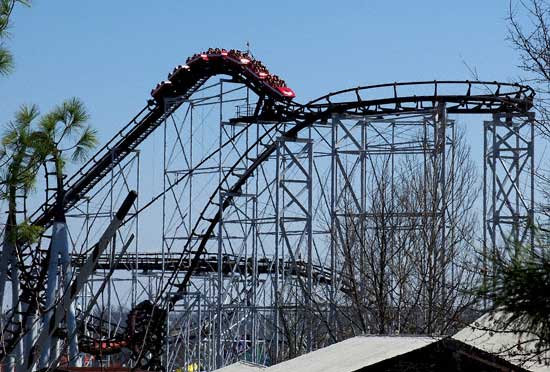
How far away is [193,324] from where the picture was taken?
4322cm

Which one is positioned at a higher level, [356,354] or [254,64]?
[254,64]

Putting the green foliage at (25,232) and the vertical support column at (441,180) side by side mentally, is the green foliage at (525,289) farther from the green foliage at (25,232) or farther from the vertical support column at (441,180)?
the vertical support column at (441,180)

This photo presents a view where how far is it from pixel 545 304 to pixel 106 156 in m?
27.4

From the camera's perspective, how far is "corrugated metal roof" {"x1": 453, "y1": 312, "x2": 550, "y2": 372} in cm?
763

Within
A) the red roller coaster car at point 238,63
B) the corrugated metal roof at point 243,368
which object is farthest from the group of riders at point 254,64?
the corrugated metal roof at point 243,368

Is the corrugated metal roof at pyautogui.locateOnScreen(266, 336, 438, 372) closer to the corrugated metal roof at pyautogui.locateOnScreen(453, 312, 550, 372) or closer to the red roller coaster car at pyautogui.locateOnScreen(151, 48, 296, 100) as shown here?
the corrugated metal roof at pyautogui.locateOnScreen(453, 312, 550, 372)

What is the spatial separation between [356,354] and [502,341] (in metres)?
2.00

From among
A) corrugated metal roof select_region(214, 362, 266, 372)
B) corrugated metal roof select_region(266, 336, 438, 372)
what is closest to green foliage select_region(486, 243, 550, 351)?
corrugated metal roof select_region(266, 336, 438, 372)

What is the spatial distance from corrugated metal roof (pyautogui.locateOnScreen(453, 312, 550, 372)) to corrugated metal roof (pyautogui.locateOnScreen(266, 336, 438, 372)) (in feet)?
2.02

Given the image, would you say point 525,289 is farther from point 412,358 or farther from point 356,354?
point 356,354

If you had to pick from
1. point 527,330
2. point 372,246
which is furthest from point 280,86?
point 527,330

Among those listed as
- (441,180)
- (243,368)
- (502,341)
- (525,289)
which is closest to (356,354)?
(502,341)

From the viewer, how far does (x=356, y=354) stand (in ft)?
35.1

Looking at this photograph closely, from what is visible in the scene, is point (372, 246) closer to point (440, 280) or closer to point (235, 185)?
point (440, 280)
